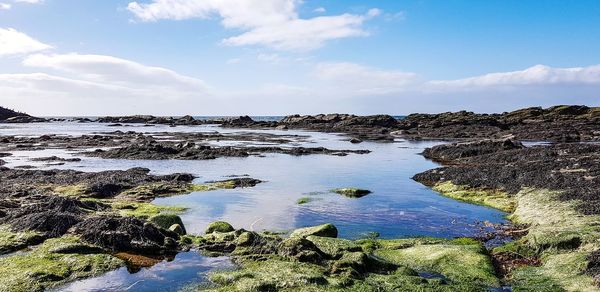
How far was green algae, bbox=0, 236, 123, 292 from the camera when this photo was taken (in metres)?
13.1

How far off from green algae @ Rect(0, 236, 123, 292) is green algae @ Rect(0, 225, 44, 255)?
0.66 m

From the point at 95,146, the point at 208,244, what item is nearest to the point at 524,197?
the point at 208,244

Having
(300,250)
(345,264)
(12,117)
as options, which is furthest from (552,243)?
(12,117)

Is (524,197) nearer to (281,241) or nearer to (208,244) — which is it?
(281,241)

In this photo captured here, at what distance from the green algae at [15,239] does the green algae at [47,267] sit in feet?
2.18

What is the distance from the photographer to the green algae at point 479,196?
26.2 meters

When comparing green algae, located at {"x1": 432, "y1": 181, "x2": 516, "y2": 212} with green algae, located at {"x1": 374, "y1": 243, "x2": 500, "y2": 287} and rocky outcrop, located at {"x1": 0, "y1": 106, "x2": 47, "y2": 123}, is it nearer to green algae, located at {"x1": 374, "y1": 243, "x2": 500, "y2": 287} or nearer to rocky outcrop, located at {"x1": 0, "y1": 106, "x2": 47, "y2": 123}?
green algae, located at {"x1": 374, "y1": 243, "x2": 500, "y2": 287}

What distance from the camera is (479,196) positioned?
2867 centimetres

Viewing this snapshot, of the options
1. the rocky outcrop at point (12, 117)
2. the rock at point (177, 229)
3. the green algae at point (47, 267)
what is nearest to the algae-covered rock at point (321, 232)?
the rock at point (177, 229)

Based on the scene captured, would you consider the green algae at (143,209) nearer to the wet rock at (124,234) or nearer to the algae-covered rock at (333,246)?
the wet rock at (124,234)

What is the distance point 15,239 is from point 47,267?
12.1ft

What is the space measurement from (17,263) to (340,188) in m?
21.6

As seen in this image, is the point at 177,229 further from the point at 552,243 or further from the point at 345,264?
the point at 552,243

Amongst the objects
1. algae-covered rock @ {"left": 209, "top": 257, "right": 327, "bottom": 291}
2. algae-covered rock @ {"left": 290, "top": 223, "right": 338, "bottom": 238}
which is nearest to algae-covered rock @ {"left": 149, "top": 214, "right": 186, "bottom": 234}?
algae-covered rock @ {"left": 290, "top": 223, "right": 338, "bottom": 238}
